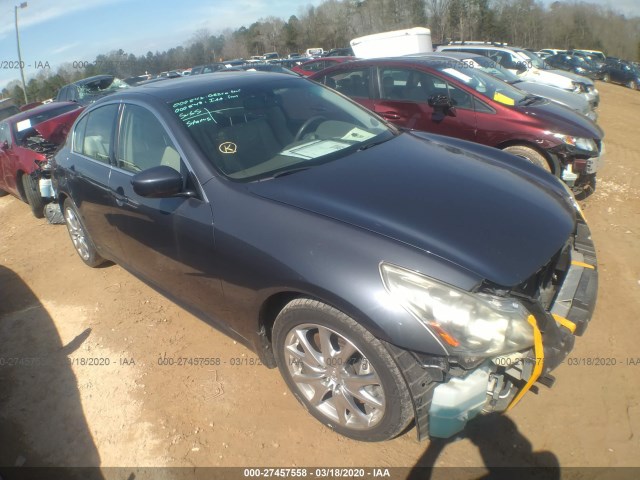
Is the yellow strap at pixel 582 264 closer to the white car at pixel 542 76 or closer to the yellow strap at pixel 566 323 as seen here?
the yellow strap at pixel 566 323

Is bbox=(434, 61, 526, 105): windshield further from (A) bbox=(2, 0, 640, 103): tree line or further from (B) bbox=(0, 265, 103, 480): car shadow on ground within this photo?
(A) bbox=(2, 0, 640, 103): tree line

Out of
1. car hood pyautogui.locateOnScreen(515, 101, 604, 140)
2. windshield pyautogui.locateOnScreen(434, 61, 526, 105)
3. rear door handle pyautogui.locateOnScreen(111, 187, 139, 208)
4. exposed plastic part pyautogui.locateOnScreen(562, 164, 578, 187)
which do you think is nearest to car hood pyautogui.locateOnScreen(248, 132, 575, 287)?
rear door handle pyautogui.locateOnScreen(111, 187, 139, 208)

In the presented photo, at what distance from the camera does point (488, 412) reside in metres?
2.08

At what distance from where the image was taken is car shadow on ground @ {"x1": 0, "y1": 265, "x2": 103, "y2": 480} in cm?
263

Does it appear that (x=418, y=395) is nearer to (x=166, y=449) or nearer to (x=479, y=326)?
(x=479, y=326)

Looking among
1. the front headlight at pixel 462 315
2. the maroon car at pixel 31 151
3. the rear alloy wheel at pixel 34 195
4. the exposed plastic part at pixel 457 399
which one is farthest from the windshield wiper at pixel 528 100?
the rear alloy wheel at pixel 34 195

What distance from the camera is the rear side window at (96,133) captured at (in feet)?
11.2

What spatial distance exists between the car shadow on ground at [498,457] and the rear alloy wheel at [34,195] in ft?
20.4

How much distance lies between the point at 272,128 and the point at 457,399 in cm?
194

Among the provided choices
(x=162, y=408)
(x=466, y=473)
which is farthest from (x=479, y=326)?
(x=162, y=408)

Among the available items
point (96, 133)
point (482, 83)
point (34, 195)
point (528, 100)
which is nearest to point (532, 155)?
point (528, 100)

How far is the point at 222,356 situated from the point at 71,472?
1.07 metres

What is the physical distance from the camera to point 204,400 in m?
2.85

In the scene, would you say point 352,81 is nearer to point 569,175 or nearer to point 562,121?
point 562,121
